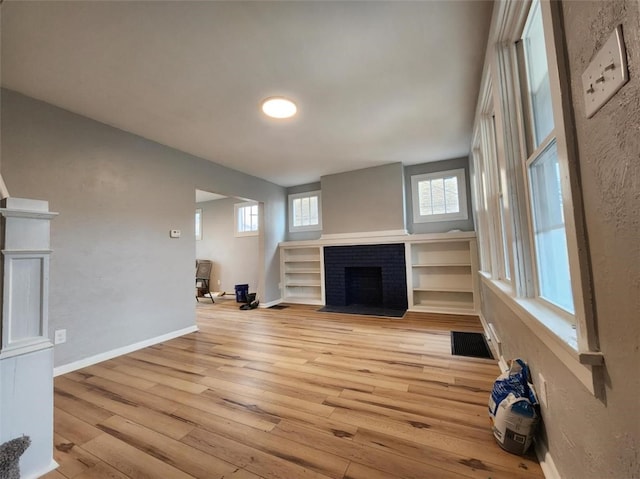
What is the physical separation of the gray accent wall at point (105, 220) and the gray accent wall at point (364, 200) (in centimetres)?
234

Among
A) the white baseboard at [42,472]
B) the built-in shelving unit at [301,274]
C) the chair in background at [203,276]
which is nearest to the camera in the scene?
the white baseboard at [42,472]

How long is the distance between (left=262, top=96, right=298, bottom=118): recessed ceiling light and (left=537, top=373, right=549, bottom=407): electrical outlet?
2.66 m

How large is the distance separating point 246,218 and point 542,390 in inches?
232

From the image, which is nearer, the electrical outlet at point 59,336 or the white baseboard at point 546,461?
the white baseboard at point 546,461

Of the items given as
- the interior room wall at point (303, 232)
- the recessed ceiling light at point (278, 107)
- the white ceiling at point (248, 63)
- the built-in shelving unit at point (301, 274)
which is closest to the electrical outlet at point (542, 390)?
the white ceiling at point (248, 63)

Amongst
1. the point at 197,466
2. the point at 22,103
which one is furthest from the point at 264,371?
the point at 22,103

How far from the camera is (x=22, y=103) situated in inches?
87.4

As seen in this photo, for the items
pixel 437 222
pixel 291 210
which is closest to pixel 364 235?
pixel 437 222

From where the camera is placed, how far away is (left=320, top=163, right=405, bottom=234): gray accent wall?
445cm

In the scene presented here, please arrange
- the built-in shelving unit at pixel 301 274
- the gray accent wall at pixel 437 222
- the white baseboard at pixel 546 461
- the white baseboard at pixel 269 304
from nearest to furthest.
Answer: the white baseboard at pixel 546 461
the gray accent wall at pixel 437 222
the white baseboard at pixel 269 304
the built-in shelving unit at pixel 301 274

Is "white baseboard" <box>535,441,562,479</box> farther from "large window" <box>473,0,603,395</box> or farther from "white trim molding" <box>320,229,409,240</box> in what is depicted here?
"white trim molding" <box>320,229,409,240</box>

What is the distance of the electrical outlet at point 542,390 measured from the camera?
1.12 meters

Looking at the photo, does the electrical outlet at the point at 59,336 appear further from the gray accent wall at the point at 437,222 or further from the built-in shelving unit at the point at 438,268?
the gray accent wall at the point at 437,222

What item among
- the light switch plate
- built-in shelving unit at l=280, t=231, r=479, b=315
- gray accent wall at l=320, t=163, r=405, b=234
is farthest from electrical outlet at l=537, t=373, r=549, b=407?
gray accent wall at l=320, t=163, r=405, b=234
